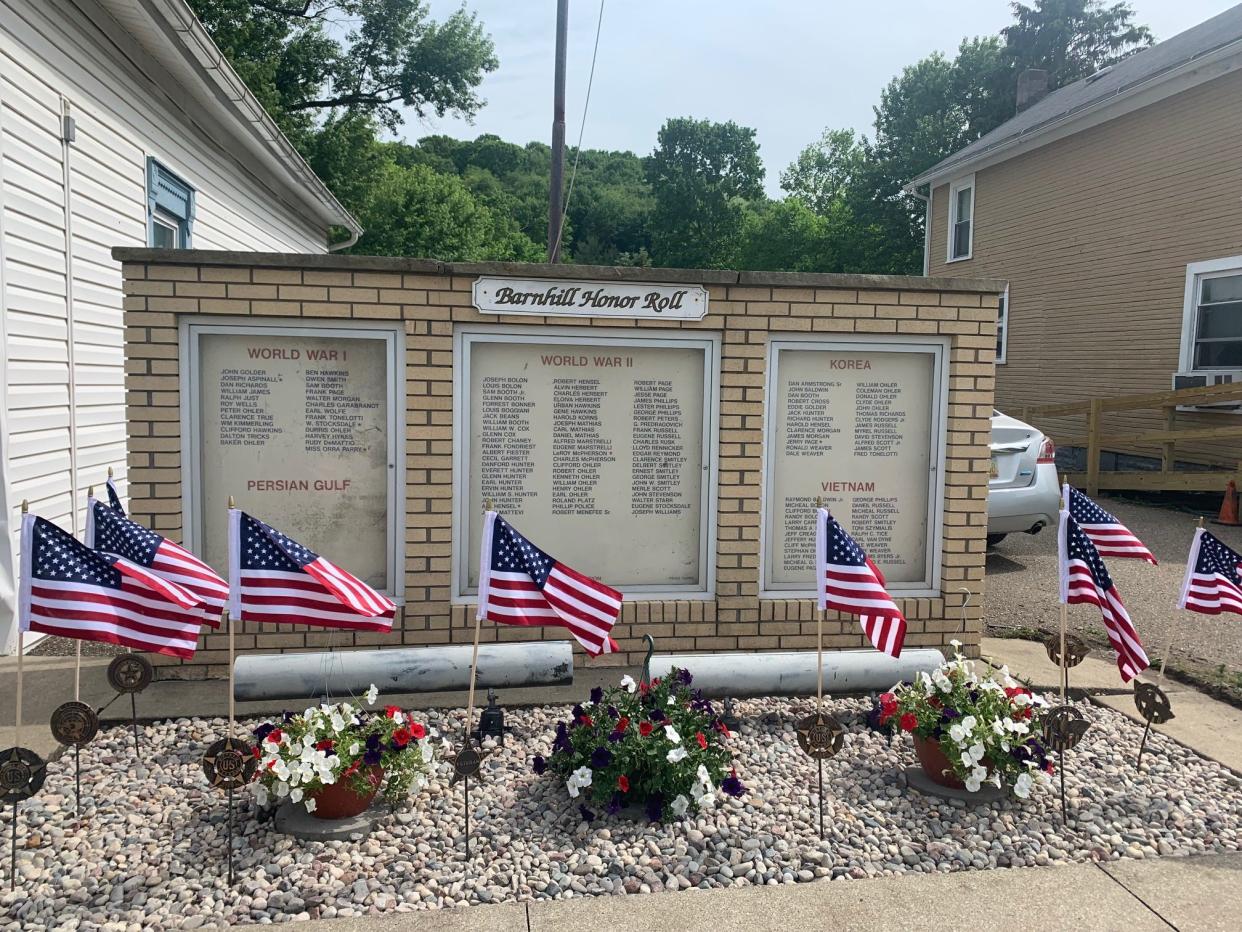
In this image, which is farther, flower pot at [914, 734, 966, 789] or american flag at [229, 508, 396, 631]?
flower pot at [914, 734, 966, 789]

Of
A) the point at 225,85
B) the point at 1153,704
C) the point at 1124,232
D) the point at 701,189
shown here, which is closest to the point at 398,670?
the point at 1153,704

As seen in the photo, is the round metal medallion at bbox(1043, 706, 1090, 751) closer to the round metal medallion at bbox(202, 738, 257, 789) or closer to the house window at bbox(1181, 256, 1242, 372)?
the round metal medallion at bbox(202, 738, 257, 789)

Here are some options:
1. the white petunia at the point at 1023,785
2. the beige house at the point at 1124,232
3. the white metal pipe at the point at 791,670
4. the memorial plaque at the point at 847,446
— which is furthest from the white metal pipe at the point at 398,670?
the beige house at the point at 1124,232

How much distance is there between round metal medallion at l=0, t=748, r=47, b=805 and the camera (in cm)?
319

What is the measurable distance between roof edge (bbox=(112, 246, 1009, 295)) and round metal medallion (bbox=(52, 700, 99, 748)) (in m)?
2.21

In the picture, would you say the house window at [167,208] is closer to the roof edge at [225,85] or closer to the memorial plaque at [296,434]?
the roof edge at [225,85]

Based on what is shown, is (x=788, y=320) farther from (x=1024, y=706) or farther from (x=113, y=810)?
(x=113, y=810)

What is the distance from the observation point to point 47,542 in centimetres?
335

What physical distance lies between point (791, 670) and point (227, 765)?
9.05 ft

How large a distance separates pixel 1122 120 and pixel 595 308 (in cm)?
1476

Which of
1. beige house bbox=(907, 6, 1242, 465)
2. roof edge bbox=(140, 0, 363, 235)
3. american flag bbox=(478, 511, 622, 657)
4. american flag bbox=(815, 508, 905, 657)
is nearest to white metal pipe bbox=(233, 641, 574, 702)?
american flag bbox=(478, 511, 622, 657)

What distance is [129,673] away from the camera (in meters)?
4.12

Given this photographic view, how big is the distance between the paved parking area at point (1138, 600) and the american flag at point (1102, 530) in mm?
750

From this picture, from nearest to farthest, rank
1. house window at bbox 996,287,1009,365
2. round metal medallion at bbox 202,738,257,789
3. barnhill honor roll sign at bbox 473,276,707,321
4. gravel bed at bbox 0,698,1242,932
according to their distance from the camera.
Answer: gravel bed at bbox 0,698,1242,932
round metal medallion at bbox 202,738,257,789
barnhill honor roll sign at bbox 473,276,707,321
house window at bbox 996,287,1009,365
